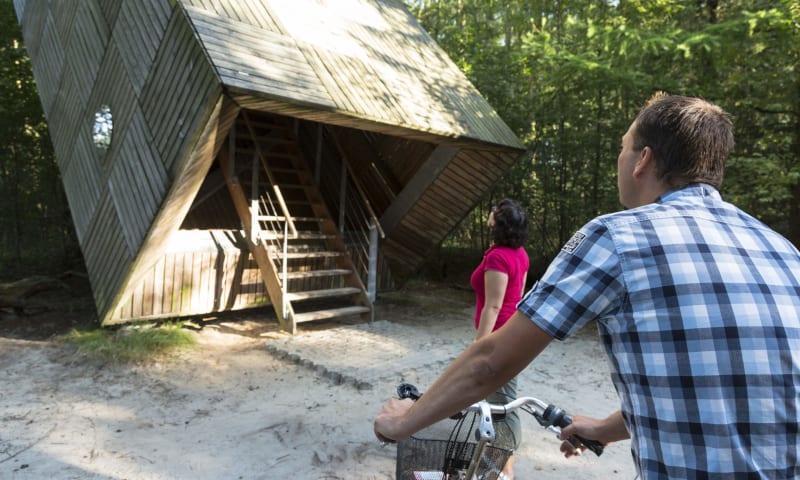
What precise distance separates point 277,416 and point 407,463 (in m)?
2.72

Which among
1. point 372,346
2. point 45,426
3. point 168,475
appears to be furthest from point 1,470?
point 372,346

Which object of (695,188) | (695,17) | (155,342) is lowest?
(155,342)

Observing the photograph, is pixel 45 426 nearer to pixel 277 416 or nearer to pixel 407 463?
pixel 277 416

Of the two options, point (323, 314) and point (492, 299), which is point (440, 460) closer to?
point (492, 299)

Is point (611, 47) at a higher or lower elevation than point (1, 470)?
higher

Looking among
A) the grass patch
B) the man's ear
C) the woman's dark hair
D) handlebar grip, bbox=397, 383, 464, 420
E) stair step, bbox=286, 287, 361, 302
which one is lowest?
the grass patch

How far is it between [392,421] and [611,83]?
708cm

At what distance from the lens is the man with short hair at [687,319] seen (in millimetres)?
958

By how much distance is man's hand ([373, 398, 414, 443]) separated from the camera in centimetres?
135

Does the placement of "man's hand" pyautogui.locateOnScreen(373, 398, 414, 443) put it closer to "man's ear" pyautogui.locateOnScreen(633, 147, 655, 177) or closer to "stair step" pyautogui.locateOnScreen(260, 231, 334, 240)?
"man's ear" pyautogui.locateOnScreen(633, 147, 655, 177)

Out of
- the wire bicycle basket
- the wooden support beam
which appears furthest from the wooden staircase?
the wire bicycle basket

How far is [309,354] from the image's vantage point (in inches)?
214

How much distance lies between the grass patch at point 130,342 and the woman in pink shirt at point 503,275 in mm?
3866

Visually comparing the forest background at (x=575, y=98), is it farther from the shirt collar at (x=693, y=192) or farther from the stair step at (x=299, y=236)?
the shirt collar at (x=693, y=192)
